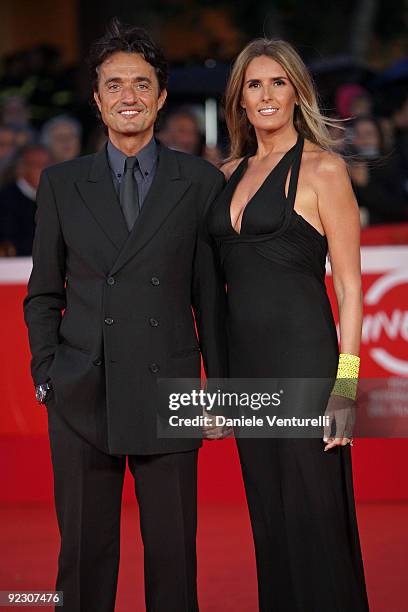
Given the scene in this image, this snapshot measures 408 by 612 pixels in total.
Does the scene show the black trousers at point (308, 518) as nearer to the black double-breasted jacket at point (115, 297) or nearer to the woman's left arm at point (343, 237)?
the black double-breasted jacket at point (115, 297)

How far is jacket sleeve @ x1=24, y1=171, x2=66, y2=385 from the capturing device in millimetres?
3850

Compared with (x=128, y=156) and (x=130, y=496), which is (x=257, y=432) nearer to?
(x=128, y=156)

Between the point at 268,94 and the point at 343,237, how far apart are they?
53cm

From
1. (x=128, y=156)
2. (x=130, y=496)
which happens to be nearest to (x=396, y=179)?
(x=130, y=496)

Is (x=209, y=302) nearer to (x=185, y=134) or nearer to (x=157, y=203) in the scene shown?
(x=157, y=203)

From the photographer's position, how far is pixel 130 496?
636 centimetres

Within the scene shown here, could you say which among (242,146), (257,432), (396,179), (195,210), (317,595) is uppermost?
(396,179)

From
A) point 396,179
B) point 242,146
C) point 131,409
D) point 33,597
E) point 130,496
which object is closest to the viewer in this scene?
point 131,409

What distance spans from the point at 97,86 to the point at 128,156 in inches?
10.2

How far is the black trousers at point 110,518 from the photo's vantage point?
12.5 feet

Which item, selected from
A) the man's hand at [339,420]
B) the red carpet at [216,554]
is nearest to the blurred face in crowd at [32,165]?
the red carpet at [216,554]

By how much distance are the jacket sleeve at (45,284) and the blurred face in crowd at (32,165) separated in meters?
4.45

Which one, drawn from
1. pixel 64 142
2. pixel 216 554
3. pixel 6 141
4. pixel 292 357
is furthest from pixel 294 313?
pixel 6 141

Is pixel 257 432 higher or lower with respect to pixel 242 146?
lower
